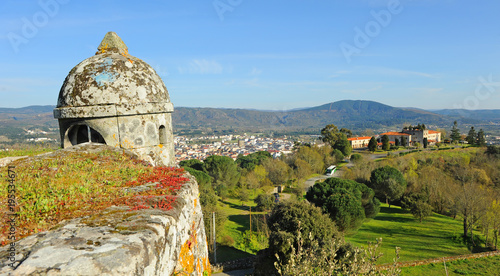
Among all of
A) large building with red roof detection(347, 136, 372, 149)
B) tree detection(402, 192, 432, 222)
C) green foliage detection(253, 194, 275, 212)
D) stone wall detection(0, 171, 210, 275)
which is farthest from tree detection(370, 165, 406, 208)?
large building with red roof detection(347, 136, 372, 149)

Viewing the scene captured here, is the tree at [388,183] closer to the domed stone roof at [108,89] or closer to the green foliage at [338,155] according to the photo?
the green foliage at [338,155]

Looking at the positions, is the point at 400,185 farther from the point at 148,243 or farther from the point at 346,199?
the point at 148,243

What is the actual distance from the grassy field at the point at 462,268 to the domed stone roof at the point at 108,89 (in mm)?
21270

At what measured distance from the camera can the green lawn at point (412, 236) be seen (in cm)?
2480

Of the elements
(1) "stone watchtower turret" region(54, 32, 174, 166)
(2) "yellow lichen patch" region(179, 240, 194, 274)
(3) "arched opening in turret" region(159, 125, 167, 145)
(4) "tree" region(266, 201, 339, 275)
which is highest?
(1) "stone watchtower turret" region(54, 32, 174, 166)

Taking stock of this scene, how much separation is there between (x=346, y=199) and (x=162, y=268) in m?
27.5

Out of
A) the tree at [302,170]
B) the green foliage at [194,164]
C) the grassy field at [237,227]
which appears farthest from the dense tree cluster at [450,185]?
the green foliage at [194,164]

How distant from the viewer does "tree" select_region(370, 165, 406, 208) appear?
38481mm

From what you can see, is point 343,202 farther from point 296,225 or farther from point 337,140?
point 337,140

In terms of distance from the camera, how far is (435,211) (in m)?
37.3

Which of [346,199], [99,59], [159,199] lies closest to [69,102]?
[99,59]

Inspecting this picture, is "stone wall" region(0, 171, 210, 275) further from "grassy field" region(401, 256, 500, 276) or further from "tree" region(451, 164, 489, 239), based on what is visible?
"tree" region(451, 164, 489, 239)

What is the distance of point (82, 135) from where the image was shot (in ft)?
27.9

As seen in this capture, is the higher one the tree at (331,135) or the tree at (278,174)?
the tree at (331,135)
